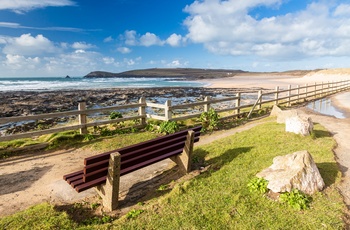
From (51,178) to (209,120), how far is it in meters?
7.00

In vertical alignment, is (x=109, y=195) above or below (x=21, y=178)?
above

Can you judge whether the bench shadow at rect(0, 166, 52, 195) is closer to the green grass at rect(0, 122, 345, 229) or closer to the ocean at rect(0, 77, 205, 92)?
the green grass at rect(0, 122, 345, 229)

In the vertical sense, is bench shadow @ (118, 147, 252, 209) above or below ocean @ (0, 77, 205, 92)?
below

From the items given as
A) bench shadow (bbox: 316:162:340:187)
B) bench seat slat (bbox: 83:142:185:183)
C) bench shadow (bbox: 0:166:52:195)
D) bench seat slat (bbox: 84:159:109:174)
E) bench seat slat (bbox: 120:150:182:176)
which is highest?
bench seat slat (bbox: 84:159:109:174)

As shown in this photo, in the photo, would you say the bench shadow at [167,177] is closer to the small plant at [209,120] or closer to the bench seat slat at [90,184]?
the bench seat slat at [90,184]

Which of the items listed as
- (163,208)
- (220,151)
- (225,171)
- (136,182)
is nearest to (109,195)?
(163,208)

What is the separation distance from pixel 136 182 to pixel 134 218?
164cm

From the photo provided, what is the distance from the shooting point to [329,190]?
4848mm

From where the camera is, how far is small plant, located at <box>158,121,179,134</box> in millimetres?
9773

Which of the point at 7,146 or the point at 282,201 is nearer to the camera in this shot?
the point at 282,201

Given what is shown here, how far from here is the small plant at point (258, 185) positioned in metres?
4.72

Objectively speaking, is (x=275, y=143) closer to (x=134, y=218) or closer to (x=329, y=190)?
(x=329, y=190)

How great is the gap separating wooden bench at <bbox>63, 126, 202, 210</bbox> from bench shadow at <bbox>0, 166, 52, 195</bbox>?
7.21ft

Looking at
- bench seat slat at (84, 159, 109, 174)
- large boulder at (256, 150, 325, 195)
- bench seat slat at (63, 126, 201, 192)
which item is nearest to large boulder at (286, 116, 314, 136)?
large boulder at (256, 150, 325, 195)
